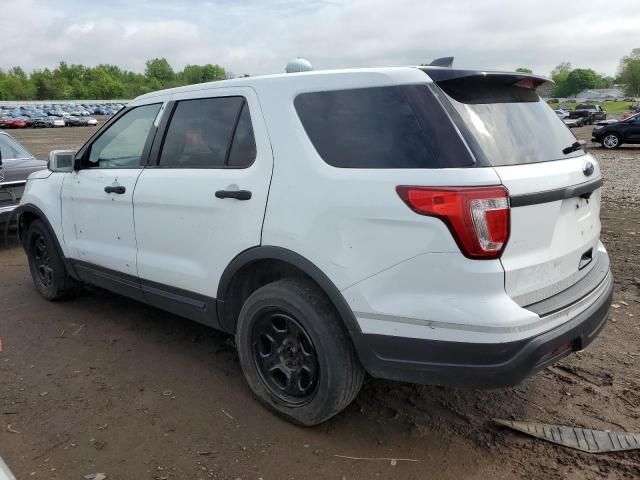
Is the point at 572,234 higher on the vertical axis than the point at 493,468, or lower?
higher

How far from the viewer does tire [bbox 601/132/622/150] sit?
20.9 m

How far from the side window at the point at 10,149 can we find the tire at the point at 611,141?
806 inches

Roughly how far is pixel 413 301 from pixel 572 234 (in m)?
0.95

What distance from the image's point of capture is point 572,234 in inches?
107

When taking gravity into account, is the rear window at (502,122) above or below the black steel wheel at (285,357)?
above

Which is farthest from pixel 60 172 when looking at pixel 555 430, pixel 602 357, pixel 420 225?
pixel 602 357

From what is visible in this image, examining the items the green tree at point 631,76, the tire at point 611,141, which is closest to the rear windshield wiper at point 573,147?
the tire at point 611,141

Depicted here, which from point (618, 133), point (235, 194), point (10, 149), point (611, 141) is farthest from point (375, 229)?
point (611, 141)

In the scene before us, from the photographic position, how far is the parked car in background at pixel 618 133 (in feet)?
66.8

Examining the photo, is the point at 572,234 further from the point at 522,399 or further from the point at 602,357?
the point at 602,357

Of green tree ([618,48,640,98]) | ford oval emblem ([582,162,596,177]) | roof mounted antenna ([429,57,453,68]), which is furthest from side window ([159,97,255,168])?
green tree ([618,48,640,98])

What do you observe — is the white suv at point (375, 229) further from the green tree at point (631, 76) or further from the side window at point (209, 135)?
the green tree at point (631, 76)

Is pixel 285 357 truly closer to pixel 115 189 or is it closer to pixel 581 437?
pixel 581 437

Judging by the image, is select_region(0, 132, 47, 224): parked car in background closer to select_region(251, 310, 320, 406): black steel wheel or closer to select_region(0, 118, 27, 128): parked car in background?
select_region(251, 310, 320, 406): black steel wheel
